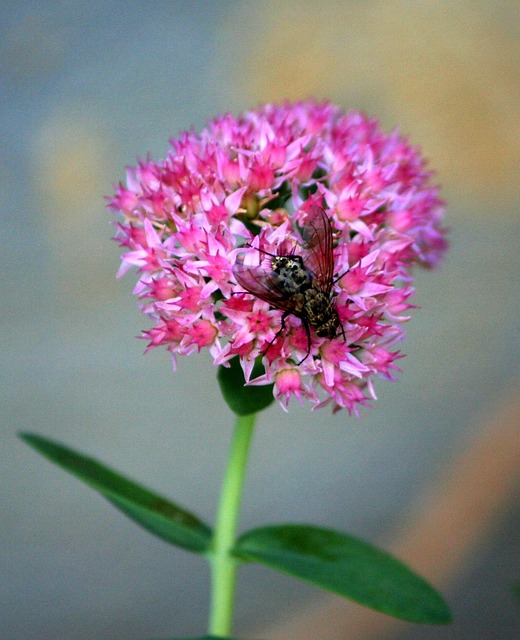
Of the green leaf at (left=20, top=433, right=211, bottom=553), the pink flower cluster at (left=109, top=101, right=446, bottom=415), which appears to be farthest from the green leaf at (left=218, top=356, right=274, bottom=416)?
the green leaf at (left=20, top=433, right=211, bottom=553)

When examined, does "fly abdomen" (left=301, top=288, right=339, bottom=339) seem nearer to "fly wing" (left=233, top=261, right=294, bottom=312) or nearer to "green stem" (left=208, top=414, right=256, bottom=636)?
"fly wing" (left=233, top=261, right=294, bottom=312)

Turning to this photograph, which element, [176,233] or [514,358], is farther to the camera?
[514,358]

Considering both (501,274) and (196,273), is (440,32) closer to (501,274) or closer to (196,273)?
(501,274)

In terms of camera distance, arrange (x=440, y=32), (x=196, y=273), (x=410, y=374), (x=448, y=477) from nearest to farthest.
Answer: (x=196, y=273) < (x=448, y=477) < (x=410, y=374) < (x=440, y=32)

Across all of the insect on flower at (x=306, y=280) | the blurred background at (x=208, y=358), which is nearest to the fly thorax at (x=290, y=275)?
the insect on flower at (x=306, y=280)

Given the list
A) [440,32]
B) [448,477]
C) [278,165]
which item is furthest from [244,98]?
[278,165]

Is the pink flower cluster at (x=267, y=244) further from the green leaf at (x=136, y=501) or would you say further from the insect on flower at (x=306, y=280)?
the green leaf at (x=136, y=501)

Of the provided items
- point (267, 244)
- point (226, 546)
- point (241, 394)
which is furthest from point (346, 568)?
point (267, 244)
